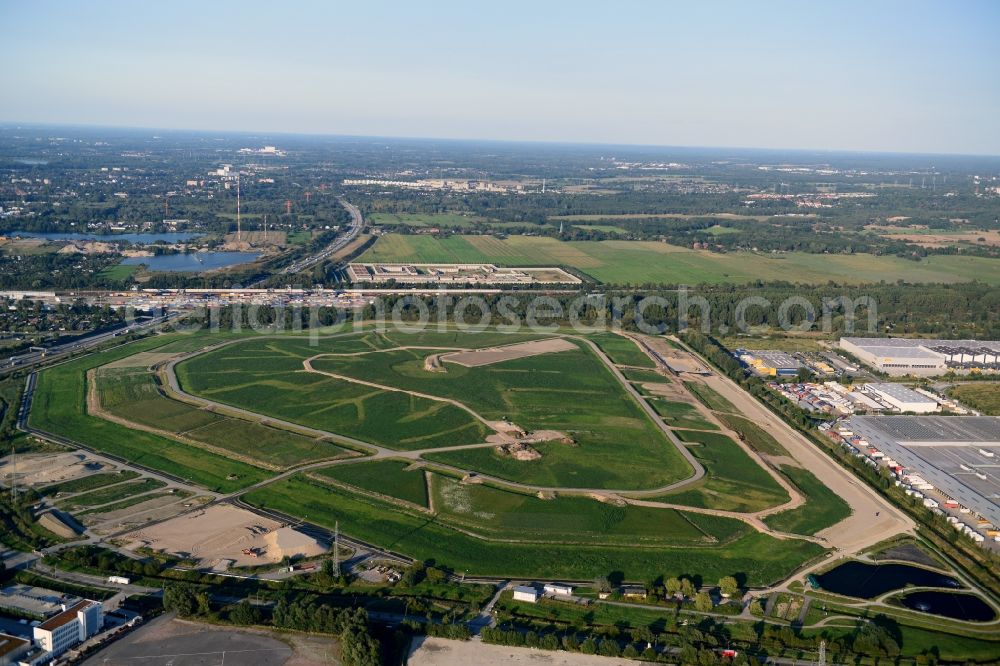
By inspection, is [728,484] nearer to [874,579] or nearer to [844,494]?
[844,494]

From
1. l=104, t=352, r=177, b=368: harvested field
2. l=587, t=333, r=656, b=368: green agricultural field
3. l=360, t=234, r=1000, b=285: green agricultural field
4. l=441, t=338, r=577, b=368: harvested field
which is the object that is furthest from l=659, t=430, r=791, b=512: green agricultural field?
l=360, t=234, r=1000, b=285: green agricultural field

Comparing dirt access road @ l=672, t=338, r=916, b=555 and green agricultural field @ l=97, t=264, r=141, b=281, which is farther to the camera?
green agricultural field @ l=97, t=264, r=141, b=281

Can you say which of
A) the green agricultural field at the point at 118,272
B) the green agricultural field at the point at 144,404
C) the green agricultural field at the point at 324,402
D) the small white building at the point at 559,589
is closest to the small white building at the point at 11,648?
the small white building at the point at 559,589

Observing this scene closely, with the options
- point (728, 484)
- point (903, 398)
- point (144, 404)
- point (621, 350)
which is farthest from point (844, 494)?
point (144, 404)

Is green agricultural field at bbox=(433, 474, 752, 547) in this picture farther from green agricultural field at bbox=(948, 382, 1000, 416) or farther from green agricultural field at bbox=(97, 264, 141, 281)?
green agricultural field at bbox=(97, 264, 141, 281)

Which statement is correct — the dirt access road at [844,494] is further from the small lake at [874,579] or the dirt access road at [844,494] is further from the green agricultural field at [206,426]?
the green agricultural field at [206,426]

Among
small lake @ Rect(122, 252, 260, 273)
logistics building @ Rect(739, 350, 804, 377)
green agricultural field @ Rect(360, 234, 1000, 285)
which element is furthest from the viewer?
green agricultural field @ Rect(360, 234, 1000, 285)
